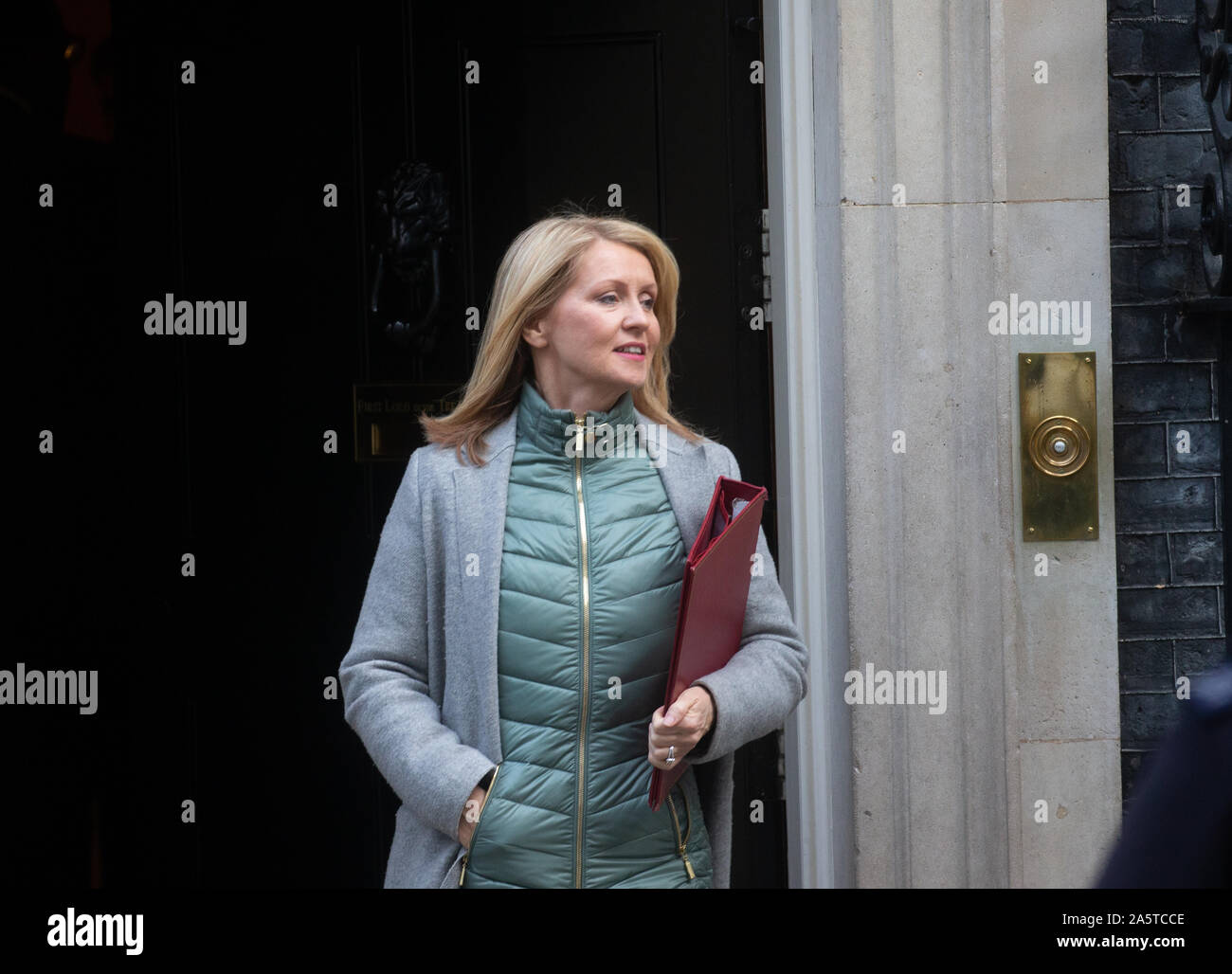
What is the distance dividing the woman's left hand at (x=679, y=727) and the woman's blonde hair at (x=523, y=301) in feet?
→ 1.65

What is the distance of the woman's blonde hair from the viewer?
2.02 m

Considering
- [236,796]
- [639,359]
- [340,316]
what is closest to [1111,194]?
[639,359]

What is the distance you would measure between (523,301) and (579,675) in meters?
0.65

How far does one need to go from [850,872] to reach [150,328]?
7.22 feet

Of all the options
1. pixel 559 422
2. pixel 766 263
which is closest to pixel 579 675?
pixel 559 422

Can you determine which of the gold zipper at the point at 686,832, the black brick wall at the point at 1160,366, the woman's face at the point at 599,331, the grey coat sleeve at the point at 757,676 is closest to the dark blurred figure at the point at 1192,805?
the grey coat sleeve at the point at 757,676

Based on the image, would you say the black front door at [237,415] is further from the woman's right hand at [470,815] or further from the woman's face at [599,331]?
the woman's right hand at [470,815]

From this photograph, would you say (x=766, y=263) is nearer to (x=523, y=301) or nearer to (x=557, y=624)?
(x=523, y=301)

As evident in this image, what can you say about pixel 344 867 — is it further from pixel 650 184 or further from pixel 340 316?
pixel 650 184

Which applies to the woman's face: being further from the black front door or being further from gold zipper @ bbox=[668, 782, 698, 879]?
the black front door

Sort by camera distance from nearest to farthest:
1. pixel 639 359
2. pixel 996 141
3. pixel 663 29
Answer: pixel 639 359, pixel 996 141, pixel 663 29

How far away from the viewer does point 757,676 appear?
1970mm

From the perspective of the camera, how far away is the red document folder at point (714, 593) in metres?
1.79

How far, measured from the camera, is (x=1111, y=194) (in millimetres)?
2676
